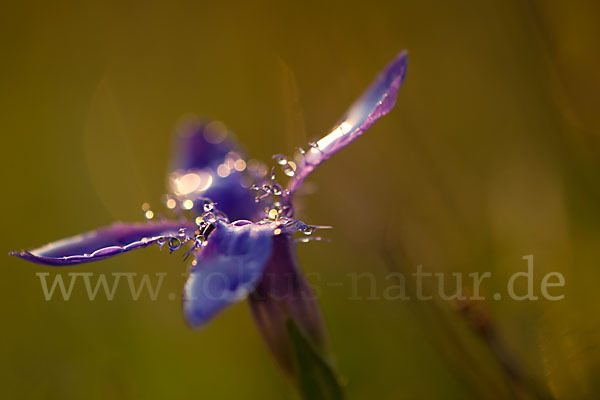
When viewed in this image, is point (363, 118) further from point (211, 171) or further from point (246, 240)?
point (211, 171)

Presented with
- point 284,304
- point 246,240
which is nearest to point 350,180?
point 284,304

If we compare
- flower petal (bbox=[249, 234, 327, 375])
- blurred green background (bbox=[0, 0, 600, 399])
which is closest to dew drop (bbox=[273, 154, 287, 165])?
flower petal (bbox=[249, 234, 327, 375])

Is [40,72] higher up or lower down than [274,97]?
higher up

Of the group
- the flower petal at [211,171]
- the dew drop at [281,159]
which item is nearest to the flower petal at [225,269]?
the dew drop at [281,159]

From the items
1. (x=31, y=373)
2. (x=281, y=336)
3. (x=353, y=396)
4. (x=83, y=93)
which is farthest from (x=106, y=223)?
(x=281, y=336)

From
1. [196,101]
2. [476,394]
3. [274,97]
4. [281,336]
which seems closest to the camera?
[281,336]

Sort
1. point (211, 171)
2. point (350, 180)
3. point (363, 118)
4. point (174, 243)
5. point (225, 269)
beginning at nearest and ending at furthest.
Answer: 1. point (225, 269)
2. point (363, 118)
3. point (174, 243)
4. point (211, 171)
5. point (350, 180)

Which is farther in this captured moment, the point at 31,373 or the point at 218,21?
the point at 218,21

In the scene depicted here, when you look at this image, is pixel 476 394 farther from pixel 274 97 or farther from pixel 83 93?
pixel 83 93
